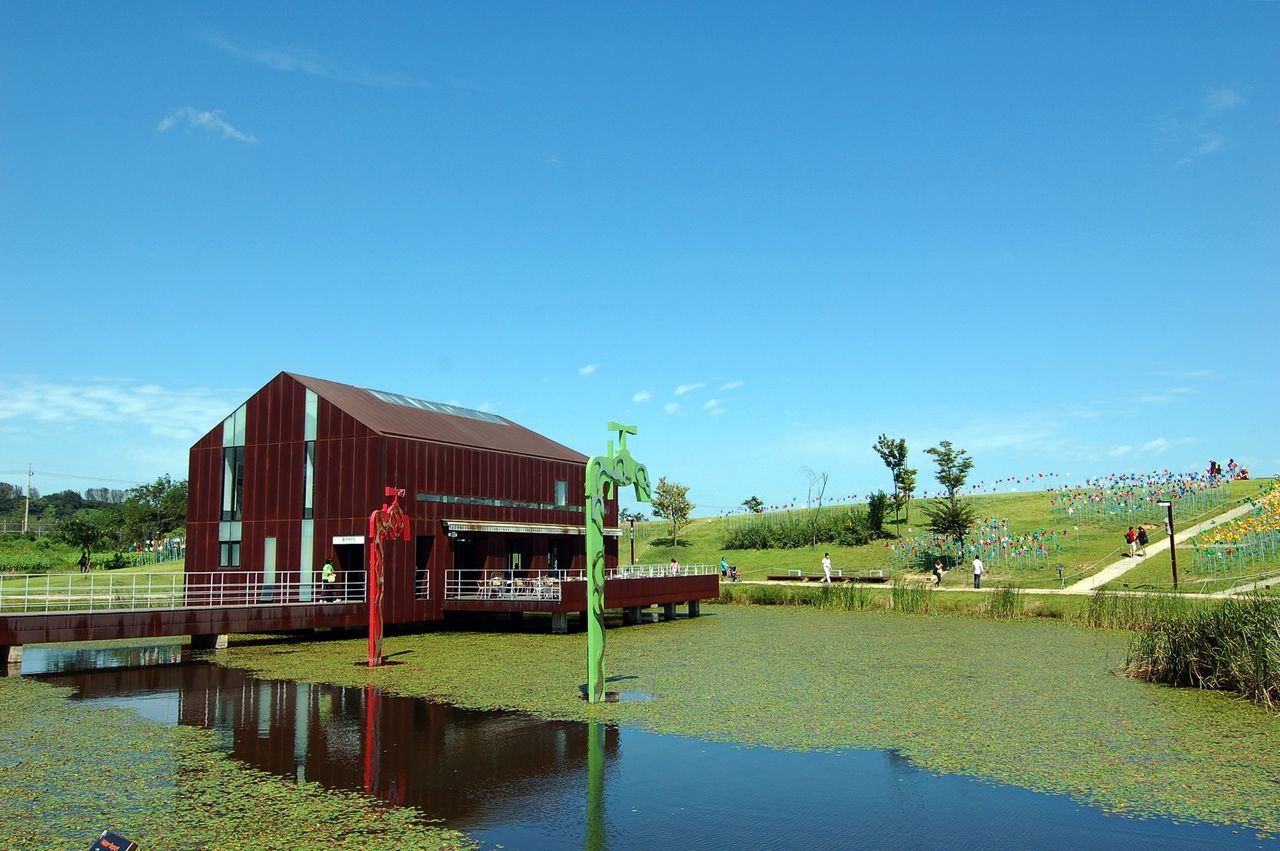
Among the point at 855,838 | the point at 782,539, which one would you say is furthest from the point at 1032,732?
the point at 782,539

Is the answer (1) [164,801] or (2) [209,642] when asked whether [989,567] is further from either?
(1) [164,801]

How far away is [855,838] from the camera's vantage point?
28.9ft

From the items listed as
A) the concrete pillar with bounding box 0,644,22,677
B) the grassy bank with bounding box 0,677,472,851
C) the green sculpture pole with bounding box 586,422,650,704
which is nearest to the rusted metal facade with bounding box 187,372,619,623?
the concrete pillar with bounding box 0,644,22,677

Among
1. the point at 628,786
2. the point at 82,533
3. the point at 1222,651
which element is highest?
the point at 82,533

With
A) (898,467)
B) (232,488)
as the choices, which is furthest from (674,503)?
(232,488)

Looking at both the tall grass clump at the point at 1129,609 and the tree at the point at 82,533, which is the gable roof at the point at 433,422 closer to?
the tall grass clump at the point at 1129,609

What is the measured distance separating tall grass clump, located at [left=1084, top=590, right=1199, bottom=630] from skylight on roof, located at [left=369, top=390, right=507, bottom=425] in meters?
23.1

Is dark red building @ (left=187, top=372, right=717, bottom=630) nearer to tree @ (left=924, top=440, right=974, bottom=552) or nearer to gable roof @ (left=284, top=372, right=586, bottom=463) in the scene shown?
gable roof @ (left=284, top=372, right=586, bottom=463)

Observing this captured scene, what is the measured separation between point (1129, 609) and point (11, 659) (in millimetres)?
28297

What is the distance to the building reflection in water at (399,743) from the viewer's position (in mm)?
10141

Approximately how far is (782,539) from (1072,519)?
56.4ft

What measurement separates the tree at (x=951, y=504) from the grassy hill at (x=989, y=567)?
125 inches

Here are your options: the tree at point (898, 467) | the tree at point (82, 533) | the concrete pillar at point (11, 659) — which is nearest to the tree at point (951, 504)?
the tree at point (898, 467)

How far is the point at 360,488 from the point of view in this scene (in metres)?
27.5
